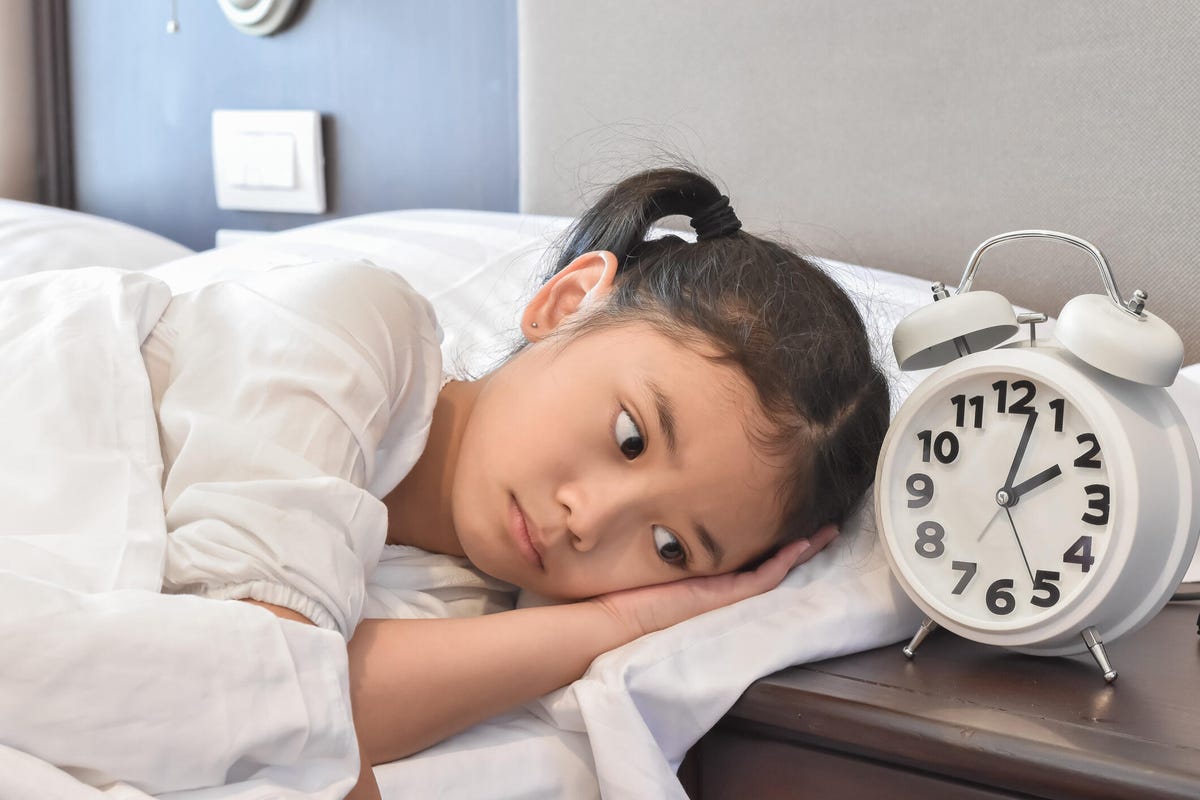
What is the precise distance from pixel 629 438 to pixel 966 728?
317 millimetres

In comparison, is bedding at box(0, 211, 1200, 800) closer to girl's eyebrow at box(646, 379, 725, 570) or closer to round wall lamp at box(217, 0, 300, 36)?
girl's eyebrow at box(646, 379, 725, 570)

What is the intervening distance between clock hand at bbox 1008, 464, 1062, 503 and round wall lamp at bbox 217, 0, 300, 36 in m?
1.82

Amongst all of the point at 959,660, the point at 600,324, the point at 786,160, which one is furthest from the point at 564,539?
the point at 786,160

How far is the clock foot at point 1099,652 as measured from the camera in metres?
0.65

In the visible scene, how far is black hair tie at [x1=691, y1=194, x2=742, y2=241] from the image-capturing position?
39.5 inches

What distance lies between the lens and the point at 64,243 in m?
1.63

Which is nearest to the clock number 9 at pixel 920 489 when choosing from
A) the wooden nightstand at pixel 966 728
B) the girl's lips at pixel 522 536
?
the wooden nightstand at pixel 966 728

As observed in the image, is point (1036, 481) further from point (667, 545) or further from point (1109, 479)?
point (667, 545)

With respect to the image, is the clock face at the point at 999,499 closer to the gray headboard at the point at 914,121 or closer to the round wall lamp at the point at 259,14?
the gray headboard at the point at 914,121

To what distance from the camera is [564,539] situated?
817 millimetres

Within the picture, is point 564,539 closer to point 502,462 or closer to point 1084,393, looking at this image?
point 502,462

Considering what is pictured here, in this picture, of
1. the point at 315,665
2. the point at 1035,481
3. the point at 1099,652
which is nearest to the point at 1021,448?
the point at 1035,481

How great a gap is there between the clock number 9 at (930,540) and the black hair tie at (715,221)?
1.23 feet

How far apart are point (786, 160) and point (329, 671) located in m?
1.04
